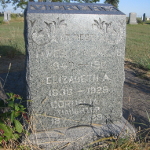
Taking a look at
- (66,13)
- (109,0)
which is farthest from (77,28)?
(109,0)

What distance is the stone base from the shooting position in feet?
8.10

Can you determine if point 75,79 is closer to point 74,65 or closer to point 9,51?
point 74,65

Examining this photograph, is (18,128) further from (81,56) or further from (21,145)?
(81,56)

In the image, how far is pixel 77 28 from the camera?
2410 mm

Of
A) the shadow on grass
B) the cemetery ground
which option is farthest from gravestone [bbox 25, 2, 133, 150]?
the shadow on grass

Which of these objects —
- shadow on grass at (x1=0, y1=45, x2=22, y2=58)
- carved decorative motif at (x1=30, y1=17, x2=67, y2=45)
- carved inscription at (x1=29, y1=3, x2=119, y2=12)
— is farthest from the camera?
shadow on grass at (x1=0, y1=45, x2=22, y2=58)

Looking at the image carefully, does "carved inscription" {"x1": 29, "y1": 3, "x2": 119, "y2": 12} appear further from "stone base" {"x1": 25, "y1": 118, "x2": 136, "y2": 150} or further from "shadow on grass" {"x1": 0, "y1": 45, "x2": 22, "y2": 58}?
"shadow on grass" {"x1": 0, "y1": 45, "x2": 22, "y2": 58}

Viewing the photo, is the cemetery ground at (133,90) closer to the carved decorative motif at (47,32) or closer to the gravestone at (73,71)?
the gravestone at (73,71)

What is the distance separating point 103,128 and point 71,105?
469mm

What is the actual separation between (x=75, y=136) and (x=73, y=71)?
0.71m

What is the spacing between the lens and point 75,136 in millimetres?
2572

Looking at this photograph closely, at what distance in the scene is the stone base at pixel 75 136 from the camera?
8.10 feet

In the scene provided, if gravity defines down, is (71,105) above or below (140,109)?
above

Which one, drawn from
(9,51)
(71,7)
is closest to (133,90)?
(71,7)
